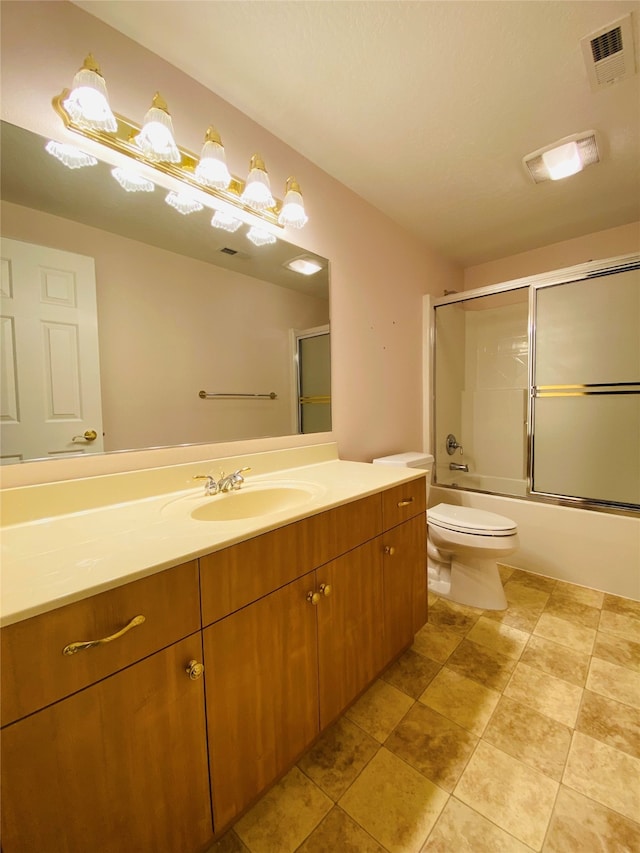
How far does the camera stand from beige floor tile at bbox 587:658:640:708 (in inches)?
48.0

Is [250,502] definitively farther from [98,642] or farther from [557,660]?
[557,660]

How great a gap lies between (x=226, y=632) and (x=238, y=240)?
1.39 metres

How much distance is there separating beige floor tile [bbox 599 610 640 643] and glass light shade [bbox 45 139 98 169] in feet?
9.01

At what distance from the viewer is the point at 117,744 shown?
59 cm

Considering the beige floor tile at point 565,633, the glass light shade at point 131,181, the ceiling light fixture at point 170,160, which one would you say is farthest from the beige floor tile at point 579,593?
the glass light shade at point 131,181

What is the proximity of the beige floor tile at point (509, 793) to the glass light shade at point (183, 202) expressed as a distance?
2029 millimetres

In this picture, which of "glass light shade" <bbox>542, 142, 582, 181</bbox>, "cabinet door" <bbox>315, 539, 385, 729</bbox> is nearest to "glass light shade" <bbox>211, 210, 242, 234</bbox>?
"cabinet door" <bbox>315, 539, 385, 729</bbox>

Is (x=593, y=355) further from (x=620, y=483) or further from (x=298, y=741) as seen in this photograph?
(x=298, y=741)

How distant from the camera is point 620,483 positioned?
2.23 meters

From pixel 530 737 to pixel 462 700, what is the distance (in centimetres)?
21

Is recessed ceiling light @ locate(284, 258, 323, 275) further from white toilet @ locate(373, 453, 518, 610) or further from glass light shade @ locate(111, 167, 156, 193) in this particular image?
Answer: white toilet @ locate(373, 453, 518, 610)

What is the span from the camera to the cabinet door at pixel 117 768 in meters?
0.50

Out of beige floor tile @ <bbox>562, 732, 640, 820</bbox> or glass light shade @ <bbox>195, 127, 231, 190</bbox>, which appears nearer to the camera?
beige floor tile @ <bbox>562, 732, 640, 820</bbox>

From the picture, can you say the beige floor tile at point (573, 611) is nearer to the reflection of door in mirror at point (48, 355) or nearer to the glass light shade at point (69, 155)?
Answer: the reflection of door in mirror at point (48, 355)
